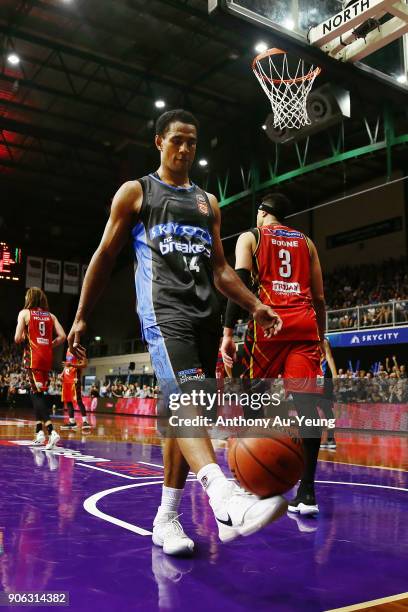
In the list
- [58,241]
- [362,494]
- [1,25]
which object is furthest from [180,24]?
[58,241]

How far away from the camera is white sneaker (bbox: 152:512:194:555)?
91.0 inches

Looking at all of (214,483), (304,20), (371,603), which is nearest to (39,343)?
(304,20)

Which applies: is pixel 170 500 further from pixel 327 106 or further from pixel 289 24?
pixel 327 106

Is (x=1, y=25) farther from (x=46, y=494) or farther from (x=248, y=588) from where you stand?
(x=248, y=588)

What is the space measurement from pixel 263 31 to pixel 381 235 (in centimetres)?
1589

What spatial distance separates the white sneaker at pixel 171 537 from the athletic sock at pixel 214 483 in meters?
0.38

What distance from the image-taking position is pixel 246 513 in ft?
6.18

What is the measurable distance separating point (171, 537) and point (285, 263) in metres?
1.85

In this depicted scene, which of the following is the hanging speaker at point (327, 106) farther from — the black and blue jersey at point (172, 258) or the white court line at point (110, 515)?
the black and blue jersey at point (172, 258)

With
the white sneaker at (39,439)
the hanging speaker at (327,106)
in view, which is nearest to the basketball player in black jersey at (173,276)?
the white sneaker at (39,439)

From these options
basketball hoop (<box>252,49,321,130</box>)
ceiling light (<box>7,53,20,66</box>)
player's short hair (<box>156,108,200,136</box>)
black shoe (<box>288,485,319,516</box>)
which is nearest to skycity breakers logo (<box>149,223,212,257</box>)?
player's short hair (<box>156,108,200,136</box>)

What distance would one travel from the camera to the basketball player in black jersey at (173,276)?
7.79 ft

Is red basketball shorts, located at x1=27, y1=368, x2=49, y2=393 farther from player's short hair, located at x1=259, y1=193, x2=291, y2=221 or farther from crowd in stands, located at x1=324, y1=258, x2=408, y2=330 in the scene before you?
crowd in stands, located at x1=324, y1=258, x2=408, y2=330

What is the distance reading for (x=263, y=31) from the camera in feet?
21.3
